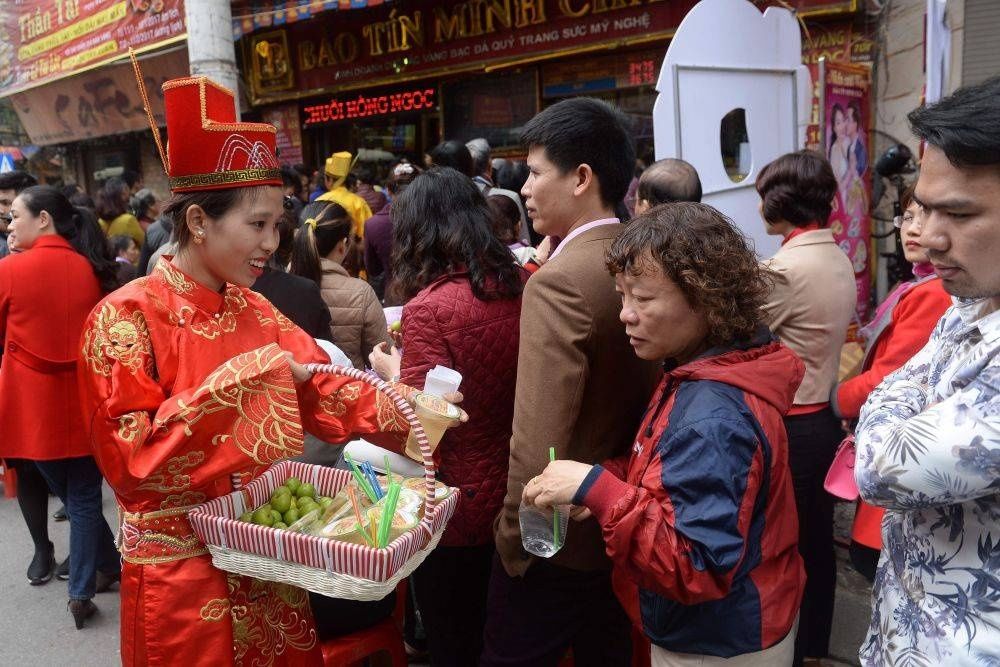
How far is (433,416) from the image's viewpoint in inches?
70.7

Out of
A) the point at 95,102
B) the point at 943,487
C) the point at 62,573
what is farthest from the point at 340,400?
the point at 95,102

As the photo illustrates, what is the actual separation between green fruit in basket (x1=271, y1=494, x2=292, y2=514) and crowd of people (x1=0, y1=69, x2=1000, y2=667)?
98mm

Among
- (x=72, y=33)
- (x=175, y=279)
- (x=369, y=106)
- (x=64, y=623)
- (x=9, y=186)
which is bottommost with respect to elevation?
(x=64, y=623)

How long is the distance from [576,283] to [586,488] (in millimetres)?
526

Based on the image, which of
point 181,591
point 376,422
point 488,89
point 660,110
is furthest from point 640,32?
point 181,591

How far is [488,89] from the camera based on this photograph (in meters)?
Answer: 8.70

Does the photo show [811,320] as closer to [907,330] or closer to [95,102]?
[907,330]

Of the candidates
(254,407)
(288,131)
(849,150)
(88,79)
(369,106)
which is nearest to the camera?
(254,407)

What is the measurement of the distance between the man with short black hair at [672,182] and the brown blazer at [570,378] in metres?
1.20

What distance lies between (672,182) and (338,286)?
4.88ft

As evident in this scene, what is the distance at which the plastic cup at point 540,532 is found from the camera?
1700 mm

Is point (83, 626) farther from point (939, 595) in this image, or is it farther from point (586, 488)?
point (939, 595)

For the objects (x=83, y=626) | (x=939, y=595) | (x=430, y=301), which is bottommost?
(x=83, y=626)

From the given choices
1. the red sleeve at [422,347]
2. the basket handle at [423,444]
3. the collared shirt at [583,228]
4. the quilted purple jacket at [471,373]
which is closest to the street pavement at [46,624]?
the quilted purple jacket at [471,373]
